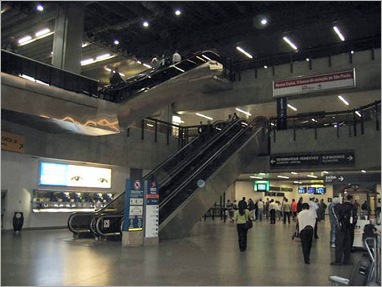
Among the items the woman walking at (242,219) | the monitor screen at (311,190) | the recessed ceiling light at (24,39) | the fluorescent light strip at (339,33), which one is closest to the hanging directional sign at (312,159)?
the fluorescent light strip at (339,33)

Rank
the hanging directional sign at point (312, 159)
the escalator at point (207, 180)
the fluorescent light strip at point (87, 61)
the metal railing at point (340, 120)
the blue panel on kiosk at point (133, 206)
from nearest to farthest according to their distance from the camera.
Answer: the blue panel on kiosk at point (133, 206)
the escalator at point (207, 180)
the metal railing at point (340, 120)
the hanging directional sign at point (312, 159)
the fluorescent light strip at point (87, 61)

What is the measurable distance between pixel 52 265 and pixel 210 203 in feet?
27.1

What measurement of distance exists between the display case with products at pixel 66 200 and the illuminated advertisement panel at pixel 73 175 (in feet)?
1.26

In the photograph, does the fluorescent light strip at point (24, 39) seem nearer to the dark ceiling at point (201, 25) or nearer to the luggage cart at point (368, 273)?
the dark ceiling at point (201, 25)

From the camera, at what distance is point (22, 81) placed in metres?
12.3

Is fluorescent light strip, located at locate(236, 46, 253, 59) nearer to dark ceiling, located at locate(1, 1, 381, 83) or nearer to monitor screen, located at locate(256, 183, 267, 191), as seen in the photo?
dark ceiling, located at locate(1, 1, 381, 83)

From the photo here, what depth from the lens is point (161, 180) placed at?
53.6 feet

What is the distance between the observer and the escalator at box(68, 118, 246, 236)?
41.7ft

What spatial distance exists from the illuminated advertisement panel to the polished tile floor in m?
5.75

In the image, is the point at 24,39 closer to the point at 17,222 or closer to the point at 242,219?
the point at 17,222

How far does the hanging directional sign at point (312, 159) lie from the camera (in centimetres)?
1839

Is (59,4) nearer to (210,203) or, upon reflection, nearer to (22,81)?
(22,81)

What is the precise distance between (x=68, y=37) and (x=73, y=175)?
604cm

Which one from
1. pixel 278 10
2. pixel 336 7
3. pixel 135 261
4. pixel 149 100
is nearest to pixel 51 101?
pixel 149 100
